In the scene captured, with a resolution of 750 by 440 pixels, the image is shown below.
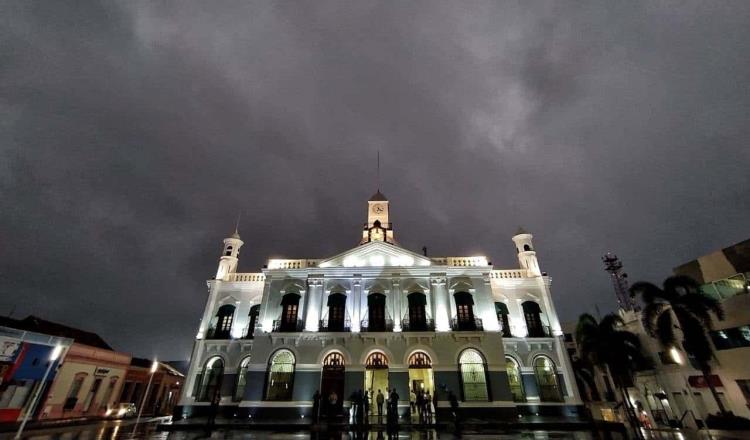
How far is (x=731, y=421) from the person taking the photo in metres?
16.9

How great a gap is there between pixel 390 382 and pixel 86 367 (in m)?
22.9

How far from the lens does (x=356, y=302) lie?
72.1ft

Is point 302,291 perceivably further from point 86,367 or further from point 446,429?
point 86,367

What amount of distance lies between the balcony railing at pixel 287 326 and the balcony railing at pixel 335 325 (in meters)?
1.41

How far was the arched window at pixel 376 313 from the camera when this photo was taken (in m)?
21.1

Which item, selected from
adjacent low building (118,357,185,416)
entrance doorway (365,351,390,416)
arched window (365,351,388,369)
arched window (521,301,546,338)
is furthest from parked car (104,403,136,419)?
arched window (521,301,546,338)

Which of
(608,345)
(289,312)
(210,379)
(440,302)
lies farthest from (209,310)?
(608,345)

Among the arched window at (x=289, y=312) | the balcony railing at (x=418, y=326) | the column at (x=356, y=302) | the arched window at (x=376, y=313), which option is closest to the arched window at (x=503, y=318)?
the balcony railing at (x=418, y=326)

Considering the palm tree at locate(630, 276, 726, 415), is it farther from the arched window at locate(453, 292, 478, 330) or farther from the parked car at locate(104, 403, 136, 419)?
the parked car at locate(104, 403, 136, 419)

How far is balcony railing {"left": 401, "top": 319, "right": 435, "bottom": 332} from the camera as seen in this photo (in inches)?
821

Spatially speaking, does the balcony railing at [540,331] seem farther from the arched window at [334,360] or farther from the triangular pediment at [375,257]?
the arched window at [334,360]

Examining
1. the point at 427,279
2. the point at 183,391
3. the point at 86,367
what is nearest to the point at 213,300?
the point at 183,391

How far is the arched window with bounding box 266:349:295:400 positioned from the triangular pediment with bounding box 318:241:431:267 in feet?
21.2

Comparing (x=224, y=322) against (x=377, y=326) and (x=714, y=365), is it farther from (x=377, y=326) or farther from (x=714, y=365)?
(x=714, y=365)
